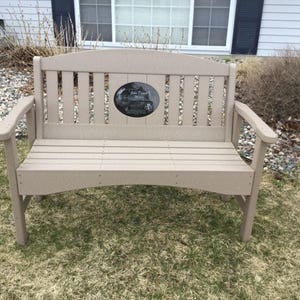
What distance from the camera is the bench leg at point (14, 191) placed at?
1.88 metres

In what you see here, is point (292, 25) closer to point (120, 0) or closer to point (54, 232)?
point (120, 0)

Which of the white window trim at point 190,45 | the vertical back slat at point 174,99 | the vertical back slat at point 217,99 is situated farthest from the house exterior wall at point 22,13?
the vertical back slat at point 217,99

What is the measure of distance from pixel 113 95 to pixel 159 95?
31 centimetres

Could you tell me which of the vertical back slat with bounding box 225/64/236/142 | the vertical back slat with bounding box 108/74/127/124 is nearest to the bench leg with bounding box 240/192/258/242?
the vertical back slat with bounding box 225/64/236/142

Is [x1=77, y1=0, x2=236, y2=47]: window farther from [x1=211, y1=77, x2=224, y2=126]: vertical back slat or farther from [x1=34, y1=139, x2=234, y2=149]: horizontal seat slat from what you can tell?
[x1=34, y1=139, x2=234, y2=149]: horizontal seat slat

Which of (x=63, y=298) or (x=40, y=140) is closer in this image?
(x=63, y=298)

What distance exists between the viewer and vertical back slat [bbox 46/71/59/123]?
2.35m

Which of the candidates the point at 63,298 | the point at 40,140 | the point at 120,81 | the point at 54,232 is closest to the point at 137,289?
the point at 63,298

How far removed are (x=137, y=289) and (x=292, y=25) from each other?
5.59 m

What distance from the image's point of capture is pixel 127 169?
1.99 metres

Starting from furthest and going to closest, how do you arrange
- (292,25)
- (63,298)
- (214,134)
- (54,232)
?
1. (292,25)
2. (214,134)
3. (54,232)
4. (63,298)

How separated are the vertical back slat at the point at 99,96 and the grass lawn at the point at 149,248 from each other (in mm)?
654

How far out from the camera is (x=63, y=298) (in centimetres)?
184

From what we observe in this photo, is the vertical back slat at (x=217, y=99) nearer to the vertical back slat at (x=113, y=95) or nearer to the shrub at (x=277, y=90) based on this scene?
the vertical back slat at (x=113, y=95)
